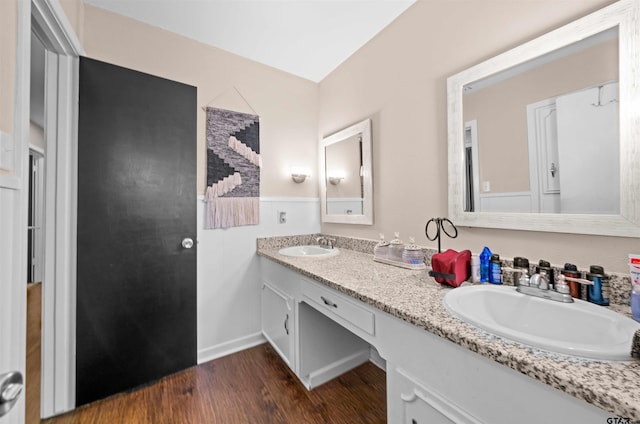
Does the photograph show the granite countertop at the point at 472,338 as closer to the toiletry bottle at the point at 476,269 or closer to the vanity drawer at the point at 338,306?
the vanity drawer at the point at 338,306

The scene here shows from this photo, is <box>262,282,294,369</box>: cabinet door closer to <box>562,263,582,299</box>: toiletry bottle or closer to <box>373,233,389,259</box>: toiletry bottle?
<box>373,233,389,259</box>: toiletry bottle

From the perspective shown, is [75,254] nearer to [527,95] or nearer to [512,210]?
[512,210]

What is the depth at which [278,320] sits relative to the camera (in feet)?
6.00

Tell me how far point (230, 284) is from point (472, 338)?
1776 mm

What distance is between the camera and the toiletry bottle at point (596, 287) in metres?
0.87

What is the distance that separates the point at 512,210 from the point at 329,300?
97cm

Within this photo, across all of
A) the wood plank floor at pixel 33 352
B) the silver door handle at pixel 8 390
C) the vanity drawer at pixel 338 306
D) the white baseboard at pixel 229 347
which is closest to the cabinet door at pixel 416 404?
the vanity drawer at pixel 338 306

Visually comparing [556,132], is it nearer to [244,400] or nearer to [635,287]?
[635,287]

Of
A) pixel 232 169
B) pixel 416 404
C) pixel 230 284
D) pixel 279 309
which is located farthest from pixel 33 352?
pixel 416 404

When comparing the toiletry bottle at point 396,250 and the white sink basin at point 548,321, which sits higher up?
the toiletry bottle at point 396,250

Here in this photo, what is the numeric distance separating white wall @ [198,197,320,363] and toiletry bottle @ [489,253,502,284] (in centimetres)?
161

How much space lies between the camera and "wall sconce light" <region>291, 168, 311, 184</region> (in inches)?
90.8

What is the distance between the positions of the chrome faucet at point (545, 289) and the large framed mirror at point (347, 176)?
1.08 meters

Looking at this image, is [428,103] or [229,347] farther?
[229,347]
